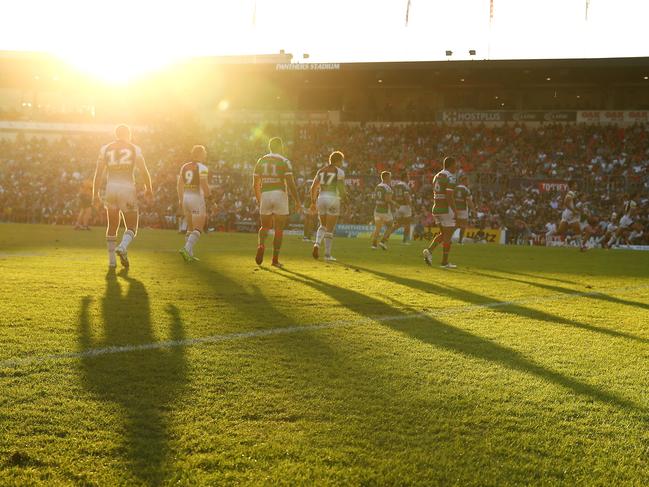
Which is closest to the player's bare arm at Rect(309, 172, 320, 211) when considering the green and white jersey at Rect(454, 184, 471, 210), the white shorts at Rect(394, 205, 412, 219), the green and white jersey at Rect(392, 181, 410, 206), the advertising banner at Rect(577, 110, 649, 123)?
the green and white jersey at Rect(454, 184, 471, 210)

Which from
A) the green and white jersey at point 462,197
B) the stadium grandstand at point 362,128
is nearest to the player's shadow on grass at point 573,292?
the green and white jersey at point 462,197

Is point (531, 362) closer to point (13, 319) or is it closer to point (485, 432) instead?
point (485, 432)

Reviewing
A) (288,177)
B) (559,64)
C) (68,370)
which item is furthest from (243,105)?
(68,370)

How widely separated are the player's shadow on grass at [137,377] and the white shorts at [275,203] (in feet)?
17.5

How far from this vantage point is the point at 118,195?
32.9 ft

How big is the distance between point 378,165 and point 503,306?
3377 cm

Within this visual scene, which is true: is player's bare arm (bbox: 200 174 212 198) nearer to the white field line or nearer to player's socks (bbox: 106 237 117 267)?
player's socks (bbox: 106 237 117 267)

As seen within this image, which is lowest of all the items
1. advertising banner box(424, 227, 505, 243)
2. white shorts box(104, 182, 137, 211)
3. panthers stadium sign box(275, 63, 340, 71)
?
advertising banner box(424, 227, 505, 243)

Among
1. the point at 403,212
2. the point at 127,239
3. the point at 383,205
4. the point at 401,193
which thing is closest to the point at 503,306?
the point at 127,239

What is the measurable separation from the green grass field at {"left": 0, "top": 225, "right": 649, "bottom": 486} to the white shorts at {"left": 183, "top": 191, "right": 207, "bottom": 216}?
15.7 ft

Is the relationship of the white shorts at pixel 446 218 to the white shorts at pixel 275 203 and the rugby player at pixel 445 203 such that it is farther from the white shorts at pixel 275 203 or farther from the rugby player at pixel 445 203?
the white shorts at pixel 275 203

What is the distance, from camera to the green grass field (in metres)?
2.52

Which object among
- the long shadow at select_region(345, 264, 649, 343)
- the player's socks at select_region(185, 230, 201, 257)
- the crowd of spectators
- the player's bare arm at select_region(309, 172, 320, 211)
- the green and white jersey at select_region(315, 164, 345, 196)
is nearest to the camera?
the long shadow at select_region(345, 264, 649, 343)

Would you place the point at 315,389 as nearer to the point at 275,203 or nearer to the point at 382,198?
the point at 275,203
